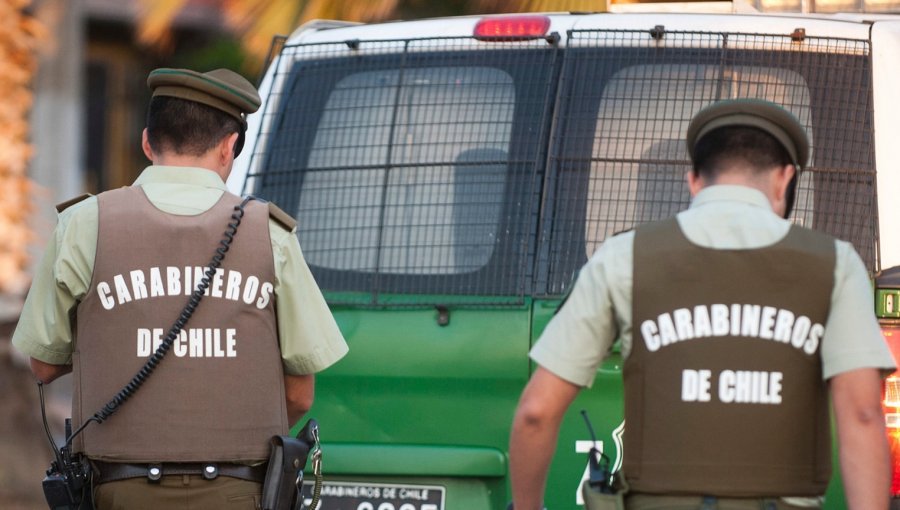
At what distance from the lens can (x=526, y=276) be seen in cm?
441

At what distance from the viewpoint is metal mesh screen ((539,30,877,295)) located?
14.5ft

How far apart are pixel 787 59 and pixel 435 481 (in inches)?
64.2

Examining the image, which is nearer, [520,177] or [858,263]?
[858,263]

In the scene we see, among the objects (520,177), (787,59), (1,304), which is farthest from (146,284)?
(1,304)

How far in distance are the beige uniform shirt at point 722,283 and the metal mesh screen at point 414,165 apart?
1161 millimetres

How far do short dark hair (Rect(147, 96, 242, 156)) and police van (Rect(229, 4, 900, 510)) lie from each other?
3.04 feet

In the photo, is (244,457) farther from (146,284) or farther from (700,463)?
(700,463)

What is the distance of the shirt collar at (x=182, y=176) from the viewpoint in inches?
149

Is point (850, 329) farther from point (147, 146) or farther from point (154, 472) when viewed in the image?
point (147, 146)

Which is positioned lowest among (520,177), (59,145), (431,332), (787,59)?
(431,332)

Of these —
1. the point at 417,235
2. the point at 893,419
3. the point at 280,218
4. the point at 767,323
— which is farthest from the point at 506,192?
the point at 767,323

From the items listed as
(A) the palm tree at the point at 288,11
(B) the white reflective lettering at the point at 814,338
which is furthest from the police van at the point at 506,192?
(A) the palm tree at the point at 288,11

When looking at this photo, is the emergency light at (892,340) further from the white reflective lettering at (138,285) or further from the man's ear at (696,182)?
the white reflective lettering at (138,285)

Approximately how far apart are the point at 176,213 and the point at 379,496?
1131 mm
